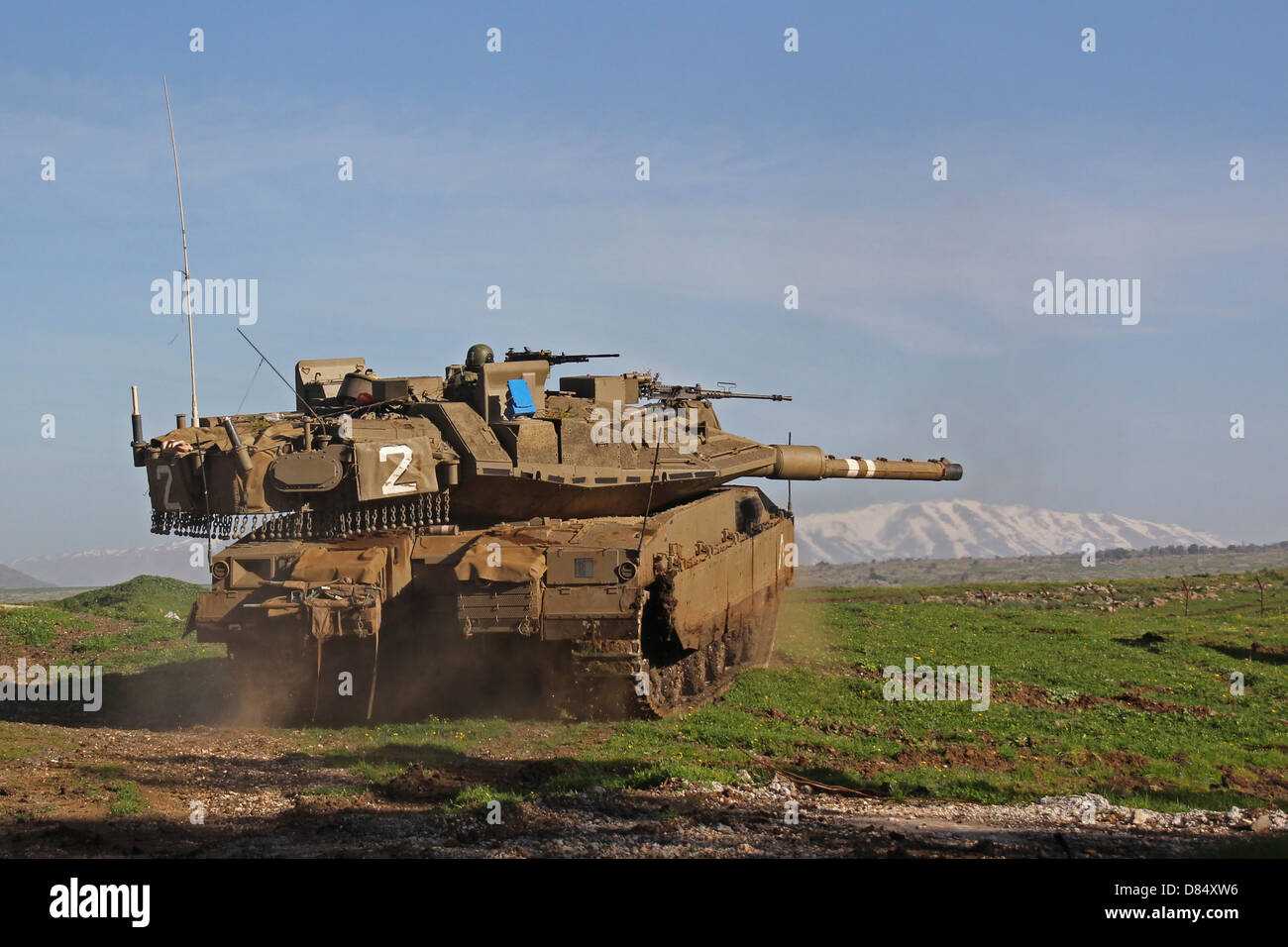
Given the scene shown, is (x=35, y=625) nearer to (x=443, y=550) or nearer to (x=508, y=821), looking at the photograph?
(x=443, y=550)

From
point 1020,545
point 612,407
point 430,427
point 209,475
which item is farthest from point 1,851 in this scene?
point 1020,545

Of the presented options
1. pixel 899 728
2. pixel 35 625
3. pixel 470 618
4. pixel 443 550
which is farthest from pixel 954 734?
pixel 35 625

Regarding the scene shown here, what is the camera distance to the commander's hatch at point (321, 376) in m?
19.3

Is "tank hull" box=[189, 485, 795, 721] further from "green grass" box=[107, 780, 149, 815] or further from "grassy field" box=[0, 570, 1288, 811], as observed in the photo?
"green grass" box=[107, 780, 149, 815]

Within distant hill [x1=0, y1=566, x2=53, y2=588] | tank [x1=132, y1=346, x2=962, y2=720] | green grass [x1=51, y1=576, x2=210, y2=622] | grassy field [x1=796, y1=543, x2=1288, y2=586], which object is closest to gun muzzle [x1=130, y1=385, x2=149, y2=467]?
tank [x1=132, y1=346, x2=962, y2=720]

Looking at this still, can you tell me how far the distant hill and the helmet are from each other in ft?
342

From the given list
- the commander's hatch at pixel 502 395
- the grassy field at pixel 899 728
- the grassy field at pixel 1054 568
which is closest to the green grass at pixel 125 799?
the grassy field at pixel 899 728

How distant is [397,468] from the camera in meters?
16.5

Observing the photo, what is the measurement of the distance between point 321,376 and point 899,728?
9.83m

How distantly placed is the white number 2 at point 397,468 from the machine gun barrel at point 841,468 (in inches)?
326

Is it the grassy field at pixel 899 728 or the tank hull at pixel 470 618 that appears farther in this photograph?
the tank hull at pixel 470 618

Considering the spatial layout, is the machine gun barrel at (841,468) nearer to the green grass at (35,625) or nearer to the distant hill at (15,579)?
the green grass at (35,625)

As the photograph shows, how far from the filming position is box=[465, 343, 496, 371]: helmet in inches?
778
